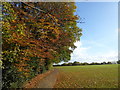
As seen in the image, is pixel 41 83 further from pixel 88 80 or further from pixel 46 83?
pixel 88 80

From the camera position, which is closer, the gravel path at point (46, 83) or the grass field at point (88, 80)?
the gravel path at point (46, 83)

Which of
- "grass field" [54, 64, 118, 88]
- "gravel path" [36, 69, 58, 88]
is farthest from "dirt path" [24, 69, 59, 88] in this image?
"grass field" [54, 64, 118, 88]

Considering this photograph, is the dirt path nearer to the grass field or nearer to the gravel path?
the gravel path

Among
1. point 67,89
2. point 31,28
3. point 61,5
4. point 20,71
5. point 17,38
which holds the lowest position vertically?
point 67,89

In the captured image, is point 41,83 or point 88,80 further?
point 88,80

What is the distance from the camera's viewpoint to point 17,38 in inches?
286

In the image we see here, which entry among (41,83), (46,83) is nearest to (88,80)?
(46,83)

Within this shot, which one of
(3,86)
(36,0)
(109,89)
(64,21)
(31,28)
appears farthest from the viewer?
(64,21)

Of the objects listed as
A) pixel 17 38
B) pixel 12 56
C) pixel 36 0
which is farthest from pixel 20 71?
pixel 36 0

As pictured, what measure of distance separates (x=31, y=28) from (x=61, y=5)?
475 centimetres

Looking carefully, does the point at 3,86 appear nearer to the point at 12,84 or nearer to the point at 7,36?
the point at 12,84

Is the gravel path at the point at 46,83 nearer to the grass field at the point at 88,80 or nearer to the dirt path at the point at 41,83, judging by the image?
the dirt path at the point at 41,83

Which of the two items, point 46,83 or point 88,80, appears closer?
point 46,83

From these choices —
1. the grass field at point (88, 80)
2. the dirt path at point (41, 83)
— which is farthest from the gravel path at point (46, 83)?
the grass field at point (88, 80)
